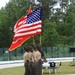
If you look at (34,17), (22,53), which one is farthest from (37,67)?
(22,53)

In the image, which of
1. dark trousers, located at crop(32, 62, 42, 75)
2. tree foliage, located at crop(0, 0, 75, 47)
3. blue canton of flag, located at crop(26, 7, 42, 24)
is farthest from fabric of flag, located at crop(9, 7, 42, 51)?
tree foliage, located at crop(0, 0, 75, 47)

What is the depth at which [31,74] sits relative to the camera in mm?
20094

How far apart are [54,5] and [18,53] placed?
38.8 meters

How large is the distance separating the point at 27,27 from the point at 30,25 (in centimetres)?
26

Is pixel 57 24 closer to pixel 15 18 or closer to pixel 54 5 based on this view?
pixel 54 5

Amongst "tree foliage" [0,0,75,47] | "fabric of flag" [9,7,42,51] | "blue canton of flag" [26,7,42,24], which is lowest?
"fabric of flag" [9,7,42,51]

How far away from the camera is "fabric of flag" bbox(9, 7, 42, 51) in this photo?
17719 mm

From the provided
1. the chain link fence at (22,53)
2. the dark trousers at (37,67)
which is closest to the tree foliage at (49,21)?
the chain link fence at (22,53)

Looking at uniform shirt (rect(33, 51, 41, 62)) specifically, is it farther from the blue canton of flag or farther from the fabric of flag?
the blue canton of flag

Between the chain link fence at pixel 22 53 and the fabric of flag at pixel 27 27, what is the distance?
3166 centimetres

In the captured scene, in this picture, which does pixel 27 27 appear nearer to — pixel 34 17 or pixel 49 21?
pixel 34 17

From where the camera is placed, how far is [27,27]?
18391mm

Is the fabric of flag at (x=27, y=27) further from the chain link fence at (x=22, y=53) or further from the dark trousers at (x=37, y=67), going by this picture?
the chain link fence at (x=22, y=53)

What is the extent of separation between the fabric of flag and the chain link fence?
104ft
